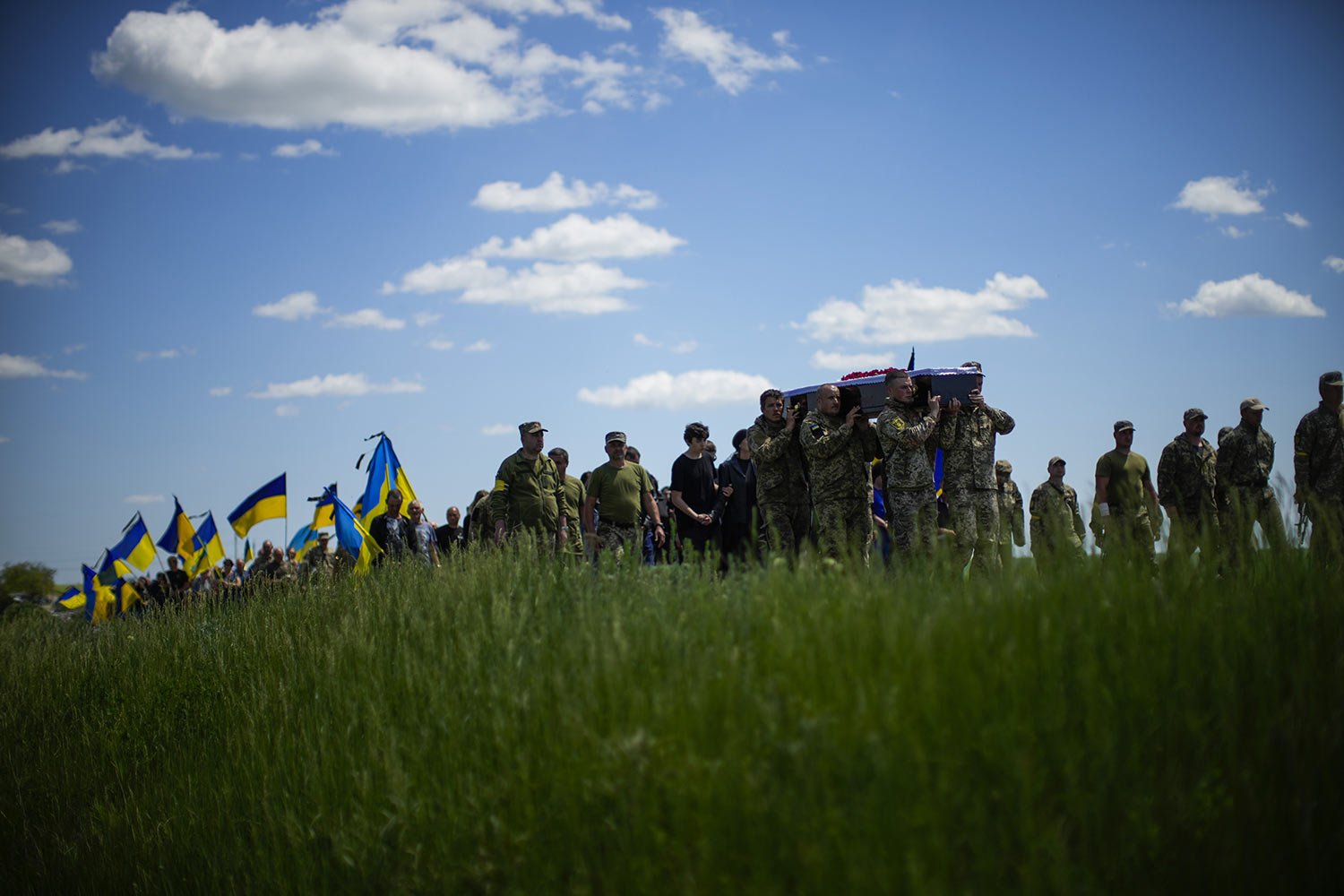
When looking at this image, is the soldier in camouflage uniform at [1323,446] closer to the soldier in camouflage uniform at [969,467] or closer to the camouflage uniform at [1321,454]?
the camouflage uniform at [1321,454]

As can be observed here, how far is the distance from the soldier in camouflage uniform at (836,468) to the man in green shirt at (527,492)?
4.01m

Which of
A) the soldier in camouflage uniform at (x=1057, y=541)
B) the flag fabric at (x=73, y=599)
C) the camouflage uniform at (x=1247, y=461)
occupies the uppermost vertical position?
the camouflage uniform at (x=1247, y=461)

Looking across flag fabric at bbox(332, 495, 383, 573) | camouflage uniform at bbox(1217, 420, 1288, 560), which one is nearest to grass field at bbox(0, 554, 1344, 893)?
camouflage uniform at bbox(1217, 420, 1288, 560)

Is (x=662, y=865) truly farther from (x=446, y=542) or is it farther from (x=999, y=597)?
(x=446, y=542)

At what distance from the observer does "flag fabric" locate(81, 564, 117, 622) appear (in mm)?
23906

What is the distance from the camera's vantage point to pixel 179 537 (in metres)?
23.3

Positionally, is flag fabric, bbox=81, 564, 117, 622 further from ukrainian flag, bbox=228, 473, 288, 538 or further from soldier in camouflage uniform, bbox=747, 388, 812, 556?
soldier in camouflage uniform, bbox=747, 388, 812, 556

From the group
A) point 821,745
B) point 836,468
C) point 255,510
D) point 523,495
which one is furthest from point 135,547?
point 821,745

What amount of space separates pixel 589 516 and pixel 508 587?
20.1 feet

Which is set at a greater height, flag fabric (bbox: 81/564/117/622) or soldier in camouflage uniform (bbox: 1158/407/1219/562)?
soldier in camouflage uniform (bbox: 1158/407/1219/562)

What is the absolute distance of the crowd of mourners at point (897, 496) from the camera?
5.93m

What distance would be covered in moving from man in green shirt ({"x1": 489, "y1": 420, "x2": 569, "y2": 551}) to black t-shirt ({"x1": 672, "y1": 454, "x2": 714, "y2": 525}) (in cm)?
143

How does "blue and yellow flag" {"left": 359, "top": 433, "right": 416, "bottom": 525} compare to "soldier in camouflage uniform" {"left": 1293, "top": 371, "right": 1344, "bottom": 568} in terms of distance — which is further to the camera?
"blue and yellow flag" {"left": 359, "top": 433, "right": 416, "bottom": 525}

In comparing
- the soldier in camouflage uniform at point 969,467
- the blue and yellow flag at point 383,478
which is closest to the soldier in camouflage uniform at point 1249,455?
the soldier in camouflage uniform at point 969,467
